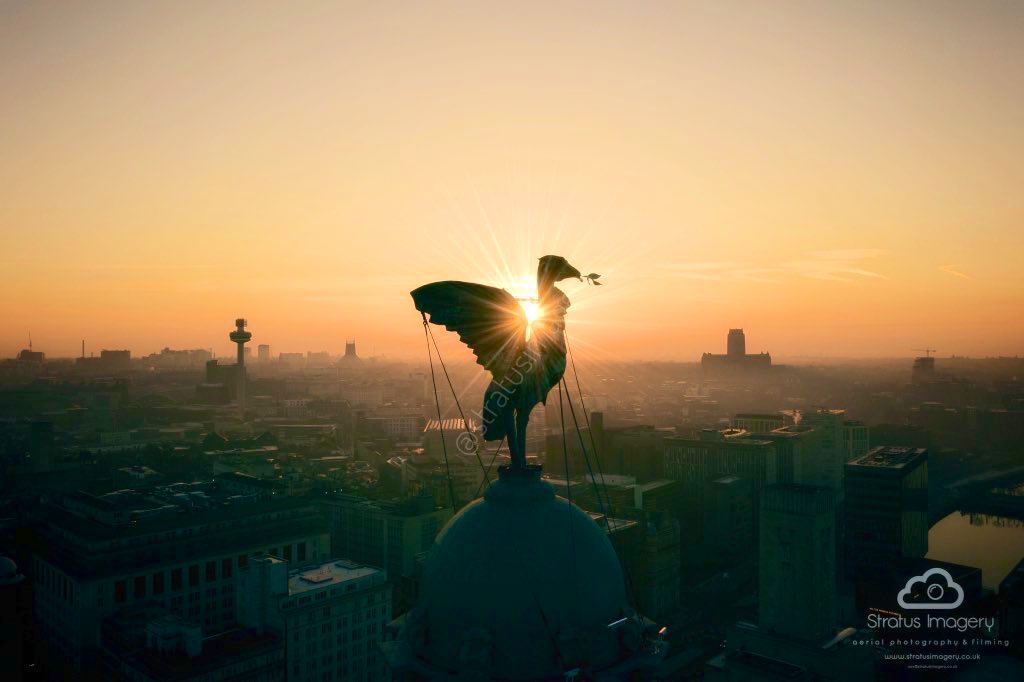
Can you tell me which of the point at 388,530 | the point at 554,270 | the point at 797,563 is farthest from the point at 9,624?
the point at 388,530

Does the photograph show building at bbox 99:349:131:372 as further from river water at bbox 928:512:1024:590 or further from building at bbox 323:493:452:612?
river water at bbox 928:512:1024:590

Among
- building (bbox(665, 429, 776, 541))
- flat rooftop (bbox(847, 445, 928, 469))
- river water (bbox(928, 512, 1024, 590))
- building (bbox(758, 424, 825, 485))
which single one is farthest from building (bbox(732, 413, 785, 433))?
flat rooftop (bbox(847, 445, 928, 469))

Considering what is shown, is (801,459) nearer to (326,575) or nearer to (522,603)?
(326,575)

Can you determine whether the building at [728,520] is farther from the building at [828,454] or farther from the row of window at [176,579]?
the row of window at [176,579]

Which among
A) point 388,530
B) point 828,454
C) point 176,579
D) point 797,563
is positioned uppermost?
point 828,454

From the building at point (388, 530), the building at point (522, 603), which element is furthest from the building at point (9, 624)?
the building at point (388, 530)

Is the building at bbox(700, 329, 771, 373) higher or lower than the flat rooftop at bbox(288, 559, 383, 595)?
higher
